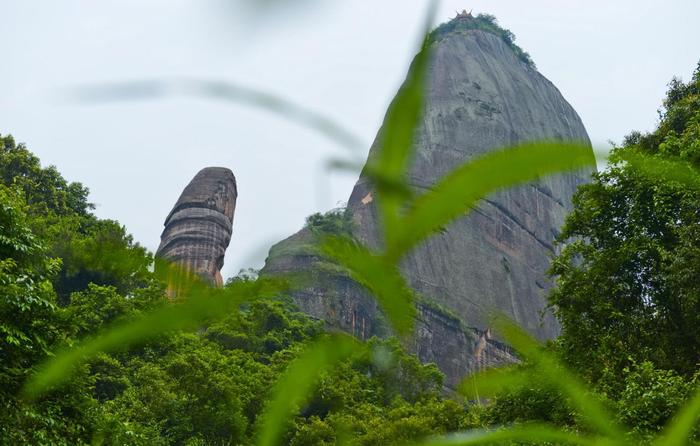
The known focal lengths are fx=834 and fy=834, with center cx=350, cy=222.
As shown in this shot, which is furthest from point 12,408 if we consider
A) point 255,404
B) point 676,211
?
point 255,404

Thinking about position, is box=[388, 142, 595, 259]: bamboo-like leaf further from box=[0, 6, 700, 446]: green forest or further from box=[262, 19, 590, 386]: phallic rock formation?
box=[262, 19, 590, 386]: phallic rock formation

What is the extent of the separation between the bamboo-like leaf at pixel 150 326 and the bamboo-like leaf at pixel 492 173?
45 millimetres

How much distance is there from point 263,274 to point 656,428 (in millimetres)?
4877

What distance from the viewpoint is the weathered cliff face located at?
18.5 meters

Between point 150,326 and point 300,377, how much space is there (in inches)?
1.5

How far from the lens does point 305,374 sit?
0.20 m

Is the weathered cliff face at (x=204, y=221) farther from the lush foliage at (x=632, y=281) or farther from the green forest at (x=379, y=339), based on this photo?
the lush foliage at (x=632, y=281)

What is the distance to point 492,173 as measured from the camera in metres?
0.16

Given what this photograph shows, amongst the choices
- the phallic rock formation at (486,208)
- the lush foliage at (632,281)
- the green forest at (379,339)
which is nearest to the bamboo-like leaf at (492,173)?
the green forest at (379,339)

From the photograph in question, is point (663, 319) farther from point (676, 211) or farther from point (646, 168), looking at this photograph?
point (646, 168)

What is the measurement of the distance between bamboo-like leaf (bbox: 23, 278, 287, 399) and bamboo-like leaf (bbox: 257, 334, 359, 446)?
20 mm

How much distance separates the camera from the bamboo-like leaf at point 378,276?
0.19 m

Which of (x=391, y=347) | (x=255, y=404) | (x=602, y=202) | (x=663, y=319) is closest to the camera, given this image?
(x=391, y=347)

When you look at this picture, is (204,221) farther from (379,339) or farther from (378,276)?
(378,276)
